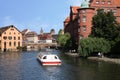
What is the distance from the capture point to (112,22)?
89250 mm

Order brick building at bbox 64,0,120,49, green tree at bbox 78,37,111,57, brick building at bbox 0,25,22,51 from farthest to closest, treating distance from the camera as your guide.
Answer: brick building at bbox 0,25,22,51 < brick building at bbox 64,0,120,49 < green tree at bbox 78,37,111,57

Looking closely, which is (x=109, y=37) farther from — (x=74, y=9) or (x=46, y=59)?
(x=74, y=9)

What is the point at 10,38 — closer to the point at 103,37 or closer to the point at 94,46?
the point at 103,37

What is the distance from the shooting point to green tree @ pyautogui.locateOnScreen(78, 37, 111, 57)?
3361 inches

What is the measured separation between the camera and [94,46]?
283ft

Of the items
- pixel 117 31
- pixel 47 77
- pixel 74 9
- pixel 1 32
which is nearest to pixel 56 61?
pixel 47 77

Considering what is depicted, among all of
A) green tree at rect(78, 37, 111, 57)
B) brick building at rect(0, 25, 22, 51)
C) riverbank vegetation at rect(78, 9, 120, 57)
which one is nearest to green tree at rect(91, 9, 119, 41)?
riverbank vegetation at rect(78, 9, 120, 57)

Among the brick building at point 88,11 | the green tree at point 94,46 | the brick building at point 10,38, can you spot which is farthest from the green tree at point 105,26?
the brick building at point 10,38

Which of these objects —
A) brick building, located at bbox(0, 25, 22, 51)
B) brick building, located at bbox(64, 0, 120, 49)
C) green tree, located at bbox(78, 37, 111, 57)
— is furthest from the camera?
brick building, located at bbox(0, 25, 22, 51)

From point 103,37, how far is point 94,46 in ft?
15.1

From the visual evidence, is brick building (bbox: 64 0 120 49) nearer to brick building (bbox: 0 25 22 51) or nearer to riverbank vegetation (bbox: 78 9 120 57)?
riverbank vegetation (bbox: 78 9 120 57)

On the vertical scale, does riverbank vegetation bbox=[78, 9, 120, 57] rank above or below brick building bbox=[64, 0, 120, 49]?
below

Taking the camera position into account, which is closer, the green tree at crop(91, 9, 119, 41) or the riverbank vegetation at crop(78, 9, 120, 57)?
the riverbank vegetation at crop(78, 9, 120, 57)

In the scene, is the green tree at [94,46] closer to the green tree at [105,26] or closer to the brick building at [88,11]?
the green tree at [105,26]
